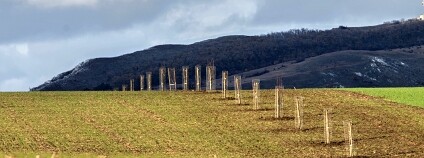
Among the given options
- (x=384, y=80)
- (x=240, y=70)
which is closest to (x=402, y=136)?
(x=384, y=80)

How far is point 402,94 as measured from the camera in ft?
302

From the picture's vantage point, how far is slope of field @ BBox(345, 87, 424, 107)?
8675cm

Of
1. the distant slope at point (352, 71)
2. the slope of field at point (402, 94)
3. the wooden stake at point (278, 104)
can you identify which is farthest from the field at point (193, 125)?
the distant slope at point (352, 71)

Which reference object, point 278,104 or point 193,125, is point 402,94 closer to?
point 278,104

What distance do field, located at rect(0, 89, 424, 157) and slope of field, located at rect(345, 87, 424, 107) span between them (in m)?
1.37

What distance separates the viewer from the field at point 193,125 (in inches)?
2416

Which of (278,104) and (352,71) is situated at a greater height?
(352,71)

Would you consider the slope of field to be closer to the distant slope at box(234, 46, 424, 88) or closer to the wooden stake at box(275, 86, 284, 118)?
the wooden stake at box(275, 86, 284, 118)

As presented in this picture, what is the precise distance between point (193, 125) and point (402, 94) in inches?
910

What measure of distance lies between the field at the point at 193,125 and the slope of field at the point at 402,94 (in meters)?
1.37

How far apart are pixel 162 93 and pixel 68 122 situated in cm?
1933

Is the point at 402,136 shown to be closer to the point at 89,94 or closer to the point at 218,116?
the point at 218,116

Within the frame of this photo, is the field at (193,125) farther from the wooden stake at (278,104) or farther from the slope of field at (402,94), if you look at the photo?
the slope of field at (402,94)

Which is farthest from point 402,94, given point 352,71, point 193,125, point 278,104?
point 352,71
